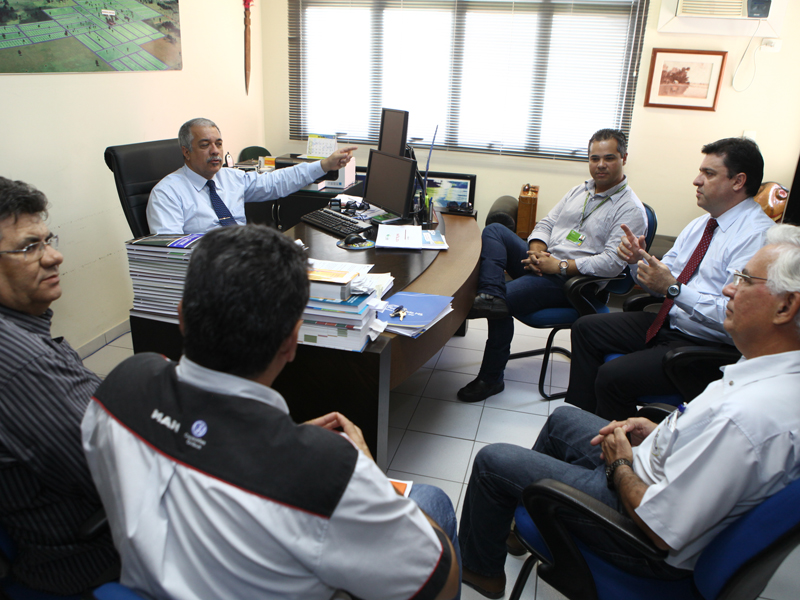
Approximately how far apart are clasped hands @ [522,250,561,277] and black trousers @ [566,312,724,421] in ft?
1.50

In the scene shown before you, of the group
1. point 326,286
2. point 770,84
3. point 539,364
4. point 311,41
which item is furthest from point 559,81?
point 326,286

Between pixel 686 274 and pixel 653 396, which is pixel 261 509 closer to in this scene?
pixel 653 396

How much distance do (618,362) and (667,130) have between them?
2918mm

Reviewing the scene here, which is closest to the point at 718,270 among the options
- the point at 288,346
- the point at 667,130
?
the point at 288,346

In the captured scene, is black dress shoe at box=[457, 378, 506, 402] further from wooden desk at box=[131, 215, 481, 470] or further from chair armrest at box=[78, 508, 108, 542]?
chair armrest at box=[78, 508, 108, 542]

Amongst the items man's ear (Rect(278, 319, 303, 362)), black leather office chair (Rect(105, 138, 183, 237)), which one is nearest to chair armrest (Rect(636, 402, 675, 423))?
man's ear (Rect(278, 319, 303, 362))

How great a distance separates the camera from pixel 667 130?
4277mm

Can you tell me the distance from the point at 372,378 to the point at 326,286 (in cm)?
31

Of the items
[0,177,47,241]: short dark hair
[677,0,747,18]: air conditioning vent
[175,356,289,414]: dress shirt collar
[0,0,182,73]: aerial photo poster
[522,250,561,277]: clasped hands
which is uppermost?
[677,0,747,18]: air conditioning vent

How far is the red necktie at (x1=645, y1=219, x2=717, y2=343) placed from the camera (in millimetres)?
2299

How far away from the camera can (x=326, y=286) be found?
60.5 inches

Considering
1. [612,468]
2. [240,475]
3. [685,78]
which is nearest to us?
[240,475]

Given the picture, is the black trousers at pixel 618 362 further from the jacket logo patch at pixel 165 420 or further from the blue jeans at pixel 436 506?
the jacket logo patch at pixel 165 420

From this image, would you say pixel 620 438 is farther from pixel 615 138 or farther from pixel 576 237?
pixel 615 138
